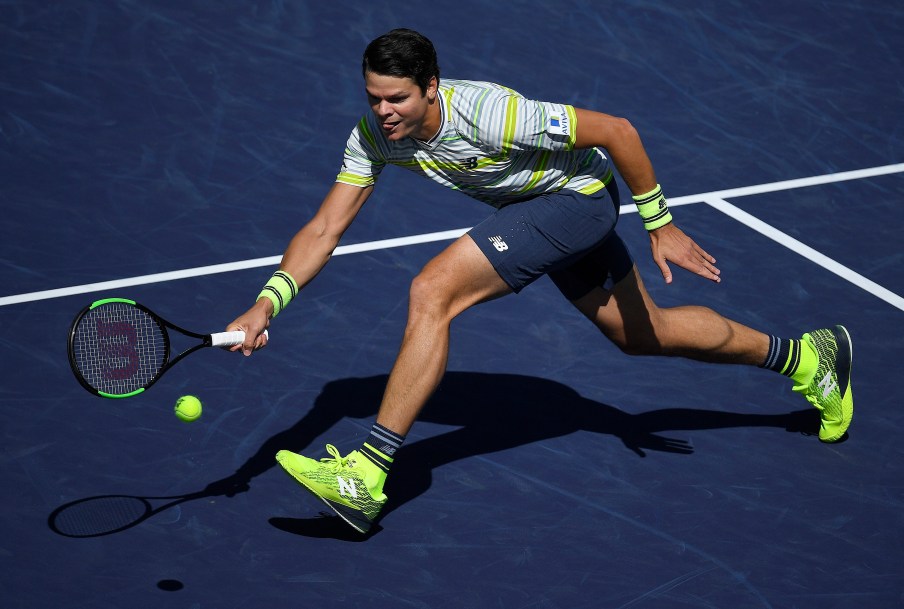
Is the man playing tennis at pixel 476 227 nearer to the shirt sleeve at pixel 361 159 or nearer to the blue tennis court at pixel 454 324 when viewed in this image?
the shirt sleeve at pixel 361 159

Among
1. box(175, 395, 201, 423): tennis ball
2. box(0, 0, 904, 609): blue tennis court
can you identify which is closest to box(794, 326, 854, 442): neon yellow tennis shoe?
box(0, 0, 904, 609): blue tennis court

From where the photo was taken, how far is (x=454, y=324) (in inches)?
276

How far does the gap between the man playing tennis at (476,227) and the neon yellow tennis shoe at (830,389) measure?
0.76 metres

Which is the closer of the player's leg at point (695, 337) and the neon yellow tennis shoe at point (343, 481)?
the neon yellow tennis shoe at point (343, 481)

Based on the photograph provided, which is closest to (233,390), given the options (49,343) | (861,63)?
(49,343)

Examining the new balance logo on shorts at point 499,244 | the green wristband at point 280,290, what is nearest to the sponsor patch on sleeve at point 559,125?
the new balance logo on shorts at point 499,244

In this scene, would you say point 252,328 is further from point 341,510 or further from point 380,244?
point 380,244

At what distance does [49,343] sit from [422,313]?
83.5 inches

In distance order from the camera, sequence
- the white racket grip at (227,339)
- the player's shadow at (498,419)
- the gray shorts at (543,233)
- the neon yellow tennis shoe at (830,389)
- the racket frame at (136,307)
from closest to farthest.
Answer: the racket frame at (136,307) → the white racket grip at (227,339) → the gray shorts at (543,233) → the player's shadow at (498,419) → the neon yellow tennis shoe at (830,389)

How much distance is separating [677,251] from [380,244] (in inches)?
97.0

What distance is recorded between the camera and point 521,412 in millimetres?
6336

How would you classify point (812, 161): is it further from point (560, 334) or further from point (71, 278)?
point (71, 278)

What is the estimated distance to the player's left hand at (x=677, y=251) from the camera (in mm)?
5473

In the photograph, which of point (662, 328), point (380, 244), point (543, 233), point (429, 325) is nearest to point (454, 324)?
point (380, 244)
